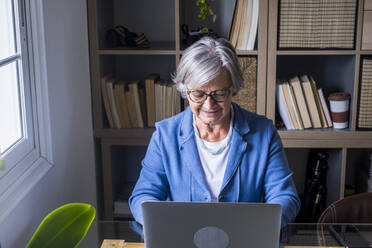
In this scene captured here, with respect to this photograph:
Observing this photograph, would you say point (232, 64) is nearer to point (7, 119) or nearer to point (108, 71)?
point (7, 119)

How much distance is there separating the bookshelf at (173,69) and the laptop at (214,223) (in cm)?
136

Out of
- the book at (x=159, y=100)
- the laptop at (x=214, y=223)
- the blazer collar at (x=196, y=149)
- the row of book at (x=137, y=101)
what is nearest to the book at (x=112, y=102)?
the row of book at (x=137, y=101)

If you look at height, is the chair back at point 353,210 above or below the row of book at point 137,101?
below

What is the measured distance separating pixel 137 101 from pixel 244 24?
0.70 meters

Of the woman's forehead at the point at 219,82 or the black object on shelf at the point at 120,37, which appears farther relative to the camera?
the black object on shelf at the point at 120,37

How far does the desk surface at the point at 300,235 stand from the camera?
1507 millimetres

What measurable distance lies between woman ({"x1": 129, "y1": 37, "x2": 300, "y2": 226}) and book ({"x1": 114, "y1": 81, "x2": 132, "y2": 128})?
0.73 m

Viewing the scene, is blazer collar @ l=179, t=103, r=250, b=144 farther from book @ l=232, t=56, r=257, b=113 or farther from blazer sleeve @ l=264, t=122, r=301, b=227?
book @ l=232, t=56, r=257, b=113

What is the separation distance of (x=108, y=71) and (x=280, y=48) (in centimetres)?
96

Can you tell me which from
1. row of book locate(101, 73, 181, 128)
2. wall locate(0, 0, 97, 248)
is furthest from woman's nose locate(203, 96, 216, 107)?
row of book locate(101, 73, 181, 128)

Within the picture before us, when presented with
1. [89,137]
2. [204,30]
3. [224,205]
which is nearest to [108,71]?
[89,137]

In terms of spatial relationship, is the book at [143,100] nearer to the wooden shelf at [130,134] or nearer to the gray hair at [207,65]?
the wooden shelf at [130,134]

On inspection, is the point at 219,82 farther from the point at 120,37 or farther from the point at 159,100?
the point at 120,37

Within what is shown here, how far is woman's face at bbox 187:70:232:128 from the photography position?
1.72 metres
